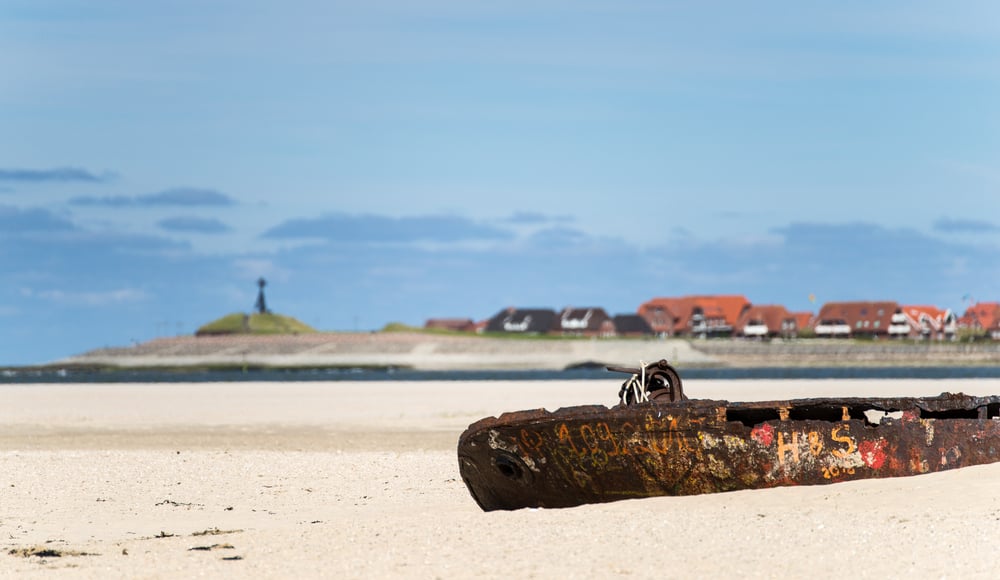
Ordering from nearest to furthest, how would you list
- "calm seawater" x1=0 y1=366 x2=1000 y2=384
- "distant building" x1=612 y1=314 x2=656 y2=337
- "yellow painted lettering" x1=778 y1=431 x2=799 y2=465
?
"yellow painted lettering" x1=778 y1=431 x2=799 y2=465
"calm seawater" x1=0 y1=366 x2=1000 y2=384
"distant building" x1=612 y1=314 x2=656 y2=337

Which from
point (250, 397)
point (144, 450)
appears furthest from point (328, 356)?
point (144, 450)

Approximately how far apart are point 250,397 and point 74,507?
3285 cm

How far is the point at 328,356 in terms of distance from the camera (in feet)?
398

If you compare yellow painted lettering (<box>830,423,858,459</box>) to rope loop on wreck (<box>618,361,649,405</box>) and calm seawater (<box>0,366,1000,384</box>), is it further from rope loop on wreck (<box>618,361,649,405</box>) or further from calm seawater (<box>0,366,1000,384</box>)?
calm seawater (<box>0,366,1000,384</box>)

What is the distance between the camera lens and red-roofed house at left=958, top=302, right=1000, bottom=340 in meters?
168

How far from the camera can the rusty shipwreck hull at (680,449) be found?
43.8 ft

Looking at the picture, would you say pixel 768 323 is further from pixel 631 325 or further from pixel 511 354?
pixel 511 354

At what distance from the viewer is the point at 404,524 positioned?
13.6 meters

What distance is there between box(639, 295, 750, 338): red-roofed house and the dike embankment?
139 ft

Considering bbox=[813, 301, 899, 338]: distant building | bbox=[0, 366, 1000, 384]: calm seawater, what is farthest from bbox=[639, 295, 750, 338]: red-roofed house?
bbox=[0, 366, 1000, 384]: calm seawater

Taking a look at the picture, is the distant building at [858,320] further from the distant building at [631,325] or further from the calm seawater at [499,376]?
the calm seawater at [499,376]

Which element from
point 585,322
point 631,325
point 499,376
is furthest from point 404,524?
point 585,322

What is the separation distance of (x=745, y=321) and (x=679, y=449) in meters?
163

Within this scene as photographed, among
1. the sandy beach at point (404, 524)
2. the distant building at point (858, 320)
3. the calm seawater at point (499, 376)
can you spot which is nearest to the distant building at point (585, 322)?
the distant building at point (858, 320)
